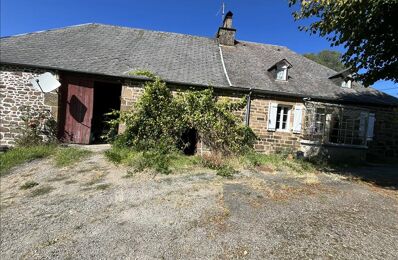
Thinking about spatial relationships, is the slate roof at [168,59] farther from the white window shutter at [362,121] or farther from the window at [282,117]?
the window at [282,117]

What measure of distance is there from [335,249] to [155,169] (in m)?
4.87

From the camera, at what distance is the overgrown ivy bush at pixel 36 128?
31.4 feet

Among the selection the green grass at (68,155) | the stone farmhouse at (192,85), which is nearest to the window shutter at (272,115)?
the stone farmhouse at (192,85)

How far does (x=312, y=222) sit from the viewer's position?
4441mm

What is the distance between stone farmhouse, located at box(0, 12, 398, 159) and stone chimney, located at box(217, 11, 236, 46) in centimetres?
111

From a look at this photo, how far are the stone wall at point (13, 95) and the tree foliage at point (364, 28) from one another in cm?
881

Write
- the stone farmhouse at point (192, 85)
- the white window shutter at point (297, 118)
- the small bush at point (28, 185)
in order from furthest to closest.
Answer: the white window shutter at point (297, 118)
the stone farmhouse at point (192, 85)
the small bush at point (28, 185)

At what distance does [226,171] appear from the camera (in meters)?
7.43

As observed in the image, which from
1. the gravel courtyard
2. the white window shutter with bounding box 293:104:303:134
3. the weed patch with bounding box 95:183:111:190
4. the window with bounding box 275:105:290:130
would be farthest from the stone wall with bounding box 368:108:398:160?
the weed patch with bounding box 95:183:111:190

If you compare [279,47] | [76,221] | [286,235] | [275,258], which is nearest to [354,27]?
[286,235]

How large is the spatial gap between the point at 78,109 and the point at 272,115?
7.33m

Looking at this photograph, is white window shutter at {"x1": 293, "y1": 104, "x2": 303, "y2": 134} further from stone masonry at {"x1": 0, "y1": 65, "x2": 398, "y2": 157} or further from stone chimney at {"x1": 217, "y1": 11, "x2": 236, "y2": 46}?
stone chimney at {"x1": 217, "y1": 11, "x2": 236, "y2": 46}

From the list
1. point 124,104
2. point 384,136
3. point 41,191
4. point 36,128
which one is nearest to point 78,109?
point 36,128

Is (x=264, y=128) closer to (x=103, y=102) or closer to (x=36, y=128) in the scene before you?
(x=103, y=102)
